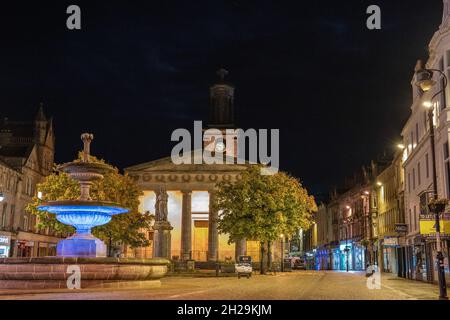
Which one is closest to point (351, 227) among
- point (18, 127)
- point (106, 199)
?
point (106, 199)

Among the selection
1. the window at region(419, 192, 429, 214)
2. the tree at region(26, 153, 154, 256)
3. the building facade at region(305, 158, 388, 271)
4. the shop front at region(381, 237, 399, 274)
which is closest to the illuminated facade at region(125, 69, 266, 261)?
the building facade at region(305, 158, 388, 271)

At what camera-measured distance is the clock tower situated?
323 ft

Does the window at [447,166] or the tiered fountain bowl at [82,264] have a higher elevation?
the window at [447,166]

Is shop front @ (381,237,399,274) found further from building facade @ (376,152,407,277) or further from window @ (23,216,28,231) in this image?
window @ (23,216,28,231)

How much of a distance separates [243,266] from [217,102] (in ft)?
201

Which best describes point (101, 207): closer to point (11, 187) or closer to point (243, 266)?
point (243, 266)

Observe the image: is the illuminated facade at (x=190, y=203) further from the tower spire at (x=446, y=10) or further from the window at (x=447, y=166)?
the tower spire at (x=446, y=10)

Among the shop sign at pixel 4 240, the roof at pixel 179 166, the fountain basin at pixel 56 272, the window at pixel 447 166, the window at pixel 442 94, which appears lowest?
the fountain basin at pixel 56 272

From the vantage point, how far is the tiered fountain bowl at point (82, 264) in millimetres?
21922

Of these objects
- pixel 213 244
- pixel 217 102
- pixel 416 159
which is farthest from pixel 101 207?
pixel 217 102

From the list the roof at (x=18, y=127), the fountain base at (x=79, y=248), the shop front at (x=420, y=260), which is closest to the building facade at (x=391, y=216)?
the shop front at (x=420, y=260)

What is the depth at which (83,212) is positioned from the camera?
2592cm

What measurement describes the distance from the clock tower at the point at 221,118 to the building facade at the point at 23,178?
96.2ft

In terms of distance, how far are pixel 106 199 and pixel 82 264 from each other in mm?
29487
